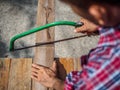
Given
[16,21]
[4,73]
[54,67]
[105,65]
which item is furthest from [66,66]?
[16,21]

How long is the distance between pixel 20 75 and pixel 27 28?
2203 millimetres

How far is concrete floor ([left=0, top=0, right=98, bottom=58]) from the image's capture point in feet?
11.6

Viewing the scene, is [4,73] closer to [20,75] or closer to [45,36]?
[20,75]

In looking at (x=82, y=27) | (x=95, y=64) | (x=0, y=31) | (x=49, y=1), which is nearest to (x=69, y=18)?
(x=0, y=31)

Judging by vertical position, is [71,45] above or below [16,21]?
below

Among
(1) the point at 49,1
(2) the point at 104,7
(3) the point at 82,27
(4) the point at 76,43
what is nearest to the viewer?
(2) the point at 104,7

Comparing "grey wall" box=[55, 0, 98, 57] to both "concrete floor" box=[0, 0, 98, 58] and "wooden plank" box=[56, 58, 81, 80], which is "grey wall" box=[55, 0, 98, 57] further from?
"wooden plank" box=[56, 58, 81, 80]

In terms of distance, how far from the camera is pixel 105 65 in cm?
95

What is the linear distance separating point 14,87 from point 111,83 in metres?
0.79

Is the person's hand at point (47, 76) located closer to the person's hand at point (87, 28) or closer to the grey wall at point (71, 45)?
the person's hand at point (87, 28)

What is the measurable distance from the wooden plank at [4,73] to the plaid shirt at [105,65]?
29.0 inches

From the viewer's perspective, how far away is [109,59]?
94cm

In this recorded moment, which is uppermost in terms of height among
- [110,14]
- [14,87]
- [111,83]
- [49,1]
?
[49,1]

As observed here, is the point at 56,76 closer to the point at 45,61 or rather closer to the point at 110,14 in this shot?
the point at 45,61
